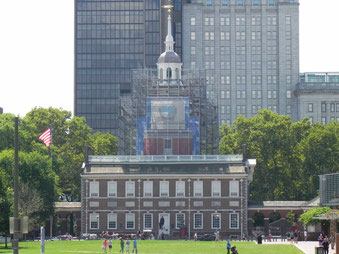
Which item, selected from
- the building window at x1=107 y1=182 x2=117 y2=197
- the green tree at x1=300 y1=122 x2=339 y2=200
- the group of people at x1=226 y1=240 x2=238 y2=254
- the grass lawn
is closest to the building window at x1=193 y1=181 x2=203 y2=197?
the building window at x1=107 y1=182 x2=117 y2=197

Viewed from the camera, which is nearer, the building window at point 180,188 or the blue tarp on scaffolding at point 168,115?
the building window at point 180,188

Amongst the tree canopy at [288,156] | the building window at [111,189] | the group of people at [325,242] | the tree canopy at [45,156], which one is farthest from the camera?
the tree canopy at [288,156]

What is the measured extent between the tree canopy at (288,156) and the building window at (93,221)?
27792mm

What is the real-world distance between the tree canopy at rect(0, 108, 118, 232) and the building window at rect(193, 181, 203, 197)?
1533 centimetres

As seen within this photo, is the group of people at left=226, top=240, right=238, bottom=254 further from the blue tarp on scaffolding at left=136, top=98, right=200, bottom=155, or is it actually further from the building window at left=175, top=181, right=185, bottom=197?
the blue tarp on scaffolding at left=136, top=98, right=200, bottom=155

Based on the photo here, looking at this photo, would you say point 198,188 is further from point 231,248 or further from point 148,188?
point 231,248

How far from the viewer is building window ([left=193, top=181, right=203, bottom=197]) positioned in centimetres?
11094

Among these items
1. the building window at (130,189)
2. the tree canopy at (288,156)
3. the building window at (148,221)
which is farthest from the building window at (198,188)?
the tree canopy at (288,156)

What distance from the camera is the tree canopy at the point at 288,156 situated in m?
129

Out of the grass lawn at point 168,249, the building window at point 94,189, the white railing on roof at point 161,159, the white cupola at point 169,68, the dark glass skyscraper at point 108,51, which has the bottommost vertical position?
the grass lawn at point 168,249

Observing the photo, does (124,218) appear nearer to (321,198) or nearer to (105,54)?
(321,198)

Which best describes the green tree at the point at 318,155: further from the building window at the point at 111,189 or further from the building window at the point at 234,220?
the building window at the point at 111,189

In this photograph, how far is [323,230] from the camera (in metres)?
97.7

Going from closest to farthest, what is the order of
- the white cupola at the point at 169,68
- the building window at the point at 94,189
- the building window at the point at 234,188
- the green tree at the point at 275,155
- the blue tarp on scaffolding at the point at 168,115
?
1. the building window at the point at 234,188
2. the building window at the point at 94,189
3. the blue tarp on scaffolding at the point at 168,115
4. the green tree at the point at 275,155
5. the white cupola at the point at 169,68
